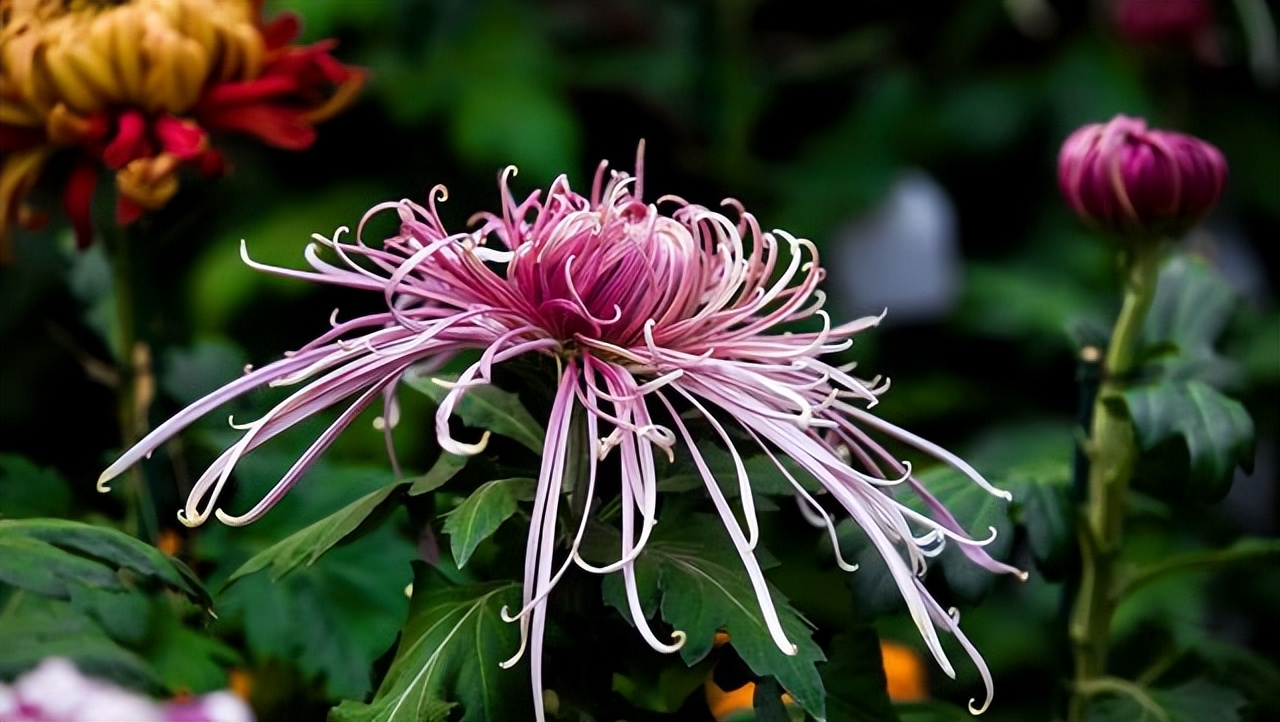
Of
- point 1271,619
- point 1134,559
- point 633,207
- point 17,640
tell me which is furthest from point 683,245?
point 1271,619

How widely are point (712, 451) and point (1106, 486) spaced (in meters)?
0.22

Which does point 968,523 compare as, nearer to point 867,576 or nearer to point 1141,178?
point 867,576

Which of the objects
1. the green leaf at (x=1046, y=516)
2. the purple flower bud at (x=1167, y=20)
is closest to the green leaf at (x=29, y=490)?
the green leaf at (x=1046, y=516)

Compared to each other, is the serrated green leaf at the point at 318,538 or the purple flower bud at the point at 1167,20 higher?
the serrated green leaf at the point at 318,538

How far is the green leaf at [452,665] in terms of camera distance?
0.39 metres

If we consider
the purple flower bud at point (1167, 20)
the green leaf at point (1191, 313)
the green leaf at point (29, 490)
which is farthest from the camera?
the purple flower bud at point (1167, 20)

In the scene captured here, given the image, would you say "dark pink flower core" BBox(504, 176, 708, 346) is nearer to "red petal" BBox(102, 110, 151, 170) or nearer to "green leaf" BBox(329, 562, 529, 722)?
"green leaf" BBox(329, 562, 529, 722)

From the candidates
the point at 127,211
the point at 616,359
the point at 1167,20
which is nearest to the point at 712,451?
the point at 616,359

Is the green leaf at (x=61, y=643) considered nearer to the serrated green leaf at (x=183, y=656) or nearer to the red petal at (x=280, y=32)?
the serrated green leaf at (x=183, y=656)

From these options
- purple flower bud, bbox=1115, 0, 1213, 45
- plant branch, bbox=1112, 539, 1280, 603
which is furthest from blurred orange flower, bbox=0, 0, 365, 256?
purple flower bud, bbox=1115, 0, 1213, 45

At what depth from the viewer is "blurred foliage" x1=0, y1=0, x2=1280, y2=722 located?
17.4 inches

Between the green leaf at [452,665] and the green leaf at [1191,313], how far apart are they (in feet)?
1.10

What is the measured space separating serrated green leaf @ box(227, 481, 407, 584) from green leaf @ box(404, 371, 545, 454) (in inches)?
1.1

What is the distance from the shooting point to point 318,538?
17.2 inches
